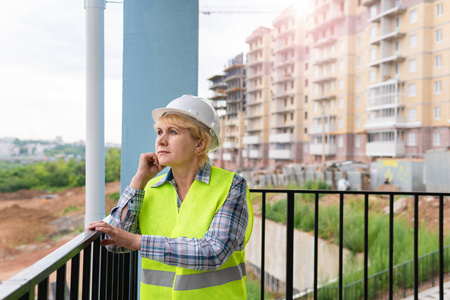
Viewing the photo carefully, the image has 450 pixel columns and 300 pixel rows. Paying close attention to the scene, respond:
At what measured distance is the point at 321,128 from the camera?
91.9 ft

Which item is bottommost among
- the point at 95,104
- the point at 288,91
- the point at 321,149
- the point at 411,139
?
the point at 321,149

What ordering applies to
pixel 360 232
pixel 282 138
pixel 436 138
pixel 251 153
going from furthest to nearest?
pixel 251 153 → pixel 282 138 → pixel 436 138 → pixel 360 232

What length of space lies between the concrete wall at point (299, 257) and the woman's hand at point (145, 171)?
17117 mm

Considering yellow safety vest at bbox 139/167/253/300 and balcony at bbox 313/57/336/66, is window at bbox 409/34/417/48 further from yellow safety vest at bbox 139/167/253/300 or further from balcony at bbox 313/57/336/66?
yellow safety vest at bbox 139/167/253/300

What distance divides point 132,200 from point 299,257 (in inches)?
823

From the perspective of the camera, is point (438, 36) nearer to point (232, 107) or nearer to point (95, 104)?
point (232, 107)

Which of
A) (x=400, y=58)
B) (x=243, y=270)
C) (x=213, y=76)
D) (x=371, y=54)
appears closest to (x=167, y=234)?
(x=243, y=270)

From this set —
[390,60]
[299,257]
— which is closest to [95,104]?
[299,257]

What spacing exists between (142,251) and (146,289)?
0.65 ft

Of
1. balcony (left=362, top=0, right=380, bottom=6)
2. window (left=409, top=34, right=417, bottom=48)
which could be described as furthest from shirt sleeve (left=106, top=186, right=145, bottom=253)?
balcony (left=362, top=0, right=380, bottom=6)

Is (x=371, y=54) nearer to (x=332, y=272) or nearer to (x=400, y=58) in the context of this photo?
(x=400, y=58)

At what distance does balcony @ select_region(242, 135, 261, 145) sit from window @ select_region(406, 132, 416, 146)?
13.0 m

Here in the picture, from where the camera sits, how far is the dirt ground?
3275 cm

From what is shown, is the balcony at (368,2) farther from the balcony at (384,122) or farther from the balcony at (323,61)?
the balcony at (384,122)
